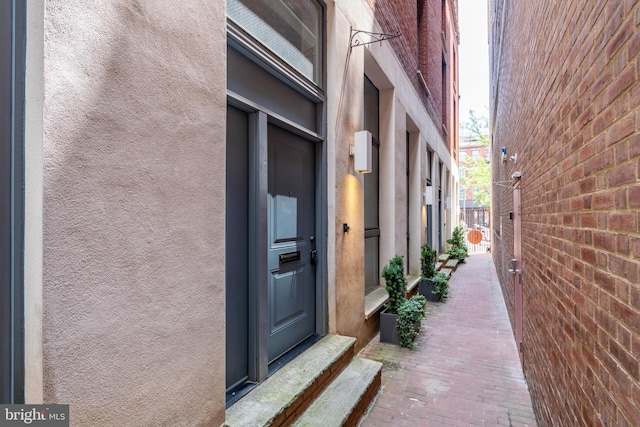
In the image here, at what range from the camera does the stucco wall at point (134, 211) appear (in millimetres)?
1288

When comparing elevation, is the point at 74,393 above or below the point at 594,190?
A: below

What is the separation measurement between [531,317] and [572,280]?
164cm

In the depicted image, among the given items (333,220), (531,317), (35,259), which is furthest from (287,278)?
(531,317)

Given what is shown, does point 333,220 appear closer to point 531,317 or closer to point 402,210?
point 531,317

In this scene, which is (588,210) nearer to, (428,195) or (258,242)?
(258,242)

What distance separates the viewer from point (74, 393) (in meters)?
1.32

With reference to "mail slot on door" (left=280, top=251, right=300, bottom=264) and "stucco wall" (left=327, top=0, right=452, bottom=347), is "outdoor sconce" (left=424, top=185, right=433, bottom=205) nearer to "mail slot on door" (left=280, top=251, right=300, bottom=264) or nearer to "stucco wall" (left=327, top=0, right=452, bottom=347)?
"stucco wall" (left=327, top=0, right=452, bottom=347)

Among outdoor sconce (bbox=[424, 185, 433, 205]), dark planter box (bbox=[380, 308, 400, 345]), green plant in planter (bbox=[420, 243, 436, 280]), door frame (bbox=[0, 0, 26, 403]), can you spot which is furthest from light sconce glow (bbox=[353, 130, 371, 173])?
outdoor sconce (bbox=[424, 185, 433, 205])

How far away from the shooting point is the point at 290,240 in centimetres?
318

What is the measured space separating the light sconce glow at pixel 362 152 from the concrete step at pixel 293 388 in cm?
196

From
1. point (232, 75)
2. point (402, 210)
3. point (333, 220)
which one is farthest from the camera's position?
point (402, 210)

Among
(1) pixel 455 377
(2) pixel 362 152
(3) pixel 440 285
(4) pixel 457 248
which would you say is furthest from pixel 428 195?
(1) pixel 455 377

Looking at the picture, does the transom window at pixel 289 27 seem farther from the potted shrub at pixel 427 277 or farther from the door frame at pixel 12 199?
the potted shrub at pixel 427 277

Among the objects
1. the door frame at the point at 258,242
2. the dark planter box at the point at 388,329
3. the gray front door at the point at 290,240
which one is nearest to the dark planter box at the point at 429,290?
the dark planter box at the point at 388,329
